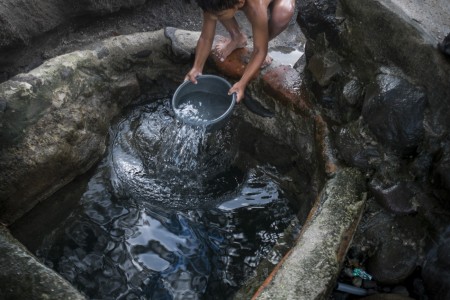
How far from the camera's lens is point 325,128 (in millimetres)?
2877

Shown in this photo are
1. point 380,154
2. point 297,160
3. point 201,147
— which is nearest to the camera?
point 380,154

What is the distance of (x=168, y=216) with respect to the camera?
10.5ft

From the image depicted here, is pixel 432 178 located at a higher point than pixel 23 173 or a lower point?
higher

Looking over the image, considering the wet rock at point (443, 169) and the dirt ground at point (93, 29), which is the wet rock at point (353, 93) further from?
the dirt ground at point (93, 29)

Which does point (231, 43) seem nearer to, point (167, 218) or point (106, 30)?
point (106, 30)

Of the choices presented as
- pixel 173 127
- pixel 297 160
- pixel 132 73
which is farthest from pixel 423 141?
pixel 132 73

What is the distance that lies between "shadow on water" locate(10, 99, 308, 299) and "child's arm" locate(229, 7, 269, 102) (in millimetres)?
419

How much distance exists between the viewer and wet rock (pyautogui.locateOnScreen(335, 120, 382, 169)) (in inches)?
101

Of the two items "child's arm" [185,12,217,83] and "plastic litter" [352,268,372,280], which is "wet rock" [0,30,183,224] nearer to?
"child's arm" [185,12,217,83]

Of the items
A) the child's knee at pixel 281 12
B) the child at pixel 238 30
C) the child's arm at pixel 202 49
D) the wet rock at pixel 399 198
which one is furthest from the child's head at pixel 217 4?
the wet rock at pixel 399 198

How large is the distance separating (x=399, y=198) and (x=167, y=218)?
1.54m

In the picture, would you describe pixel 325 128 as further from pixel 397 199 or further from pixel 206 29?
pixel 206 29

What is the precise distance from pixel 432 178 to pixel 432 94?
0.43 meters

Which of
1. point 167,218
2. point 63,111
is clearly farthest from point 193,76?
point 167,218
